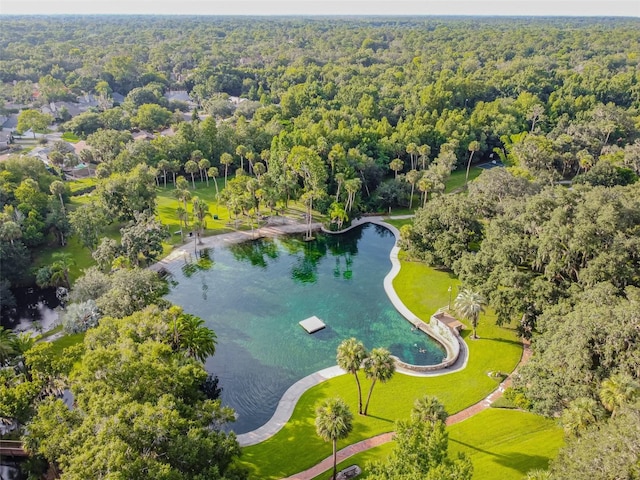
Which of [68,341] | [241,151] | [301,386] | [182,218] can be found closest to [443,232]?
[301,386]

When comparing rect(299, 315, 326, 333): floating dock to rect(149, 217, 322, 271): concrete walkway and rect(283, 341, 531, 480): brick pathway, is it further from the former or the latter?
rect(149, 217, 322, 271): concrete walkway

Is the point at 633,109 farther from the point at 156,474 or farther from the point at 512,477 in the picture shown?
the point at 156,474

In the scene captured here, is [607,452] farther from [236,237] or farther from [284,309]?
[236,237]

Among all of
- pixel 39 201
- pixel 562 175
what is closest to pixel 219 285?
pixel 39 201

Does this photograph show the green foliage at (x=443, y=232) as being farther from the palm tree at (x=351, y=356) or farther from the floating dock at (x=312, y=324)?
the palm tree at (x=351, y=356)

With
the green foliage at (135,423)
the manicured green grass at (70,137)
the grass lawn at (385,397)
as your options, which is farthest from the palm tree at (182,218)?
the manicured green grass at (70,137)
